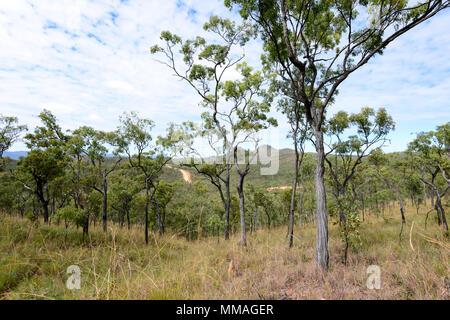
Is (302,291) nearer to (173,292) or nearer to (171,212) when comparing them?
(173,292)

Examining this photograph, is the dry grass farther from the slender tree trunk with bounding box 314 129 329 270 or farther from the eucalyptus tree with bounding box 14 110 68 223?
the eucalyptus tree with bounding box 14 110 68 223

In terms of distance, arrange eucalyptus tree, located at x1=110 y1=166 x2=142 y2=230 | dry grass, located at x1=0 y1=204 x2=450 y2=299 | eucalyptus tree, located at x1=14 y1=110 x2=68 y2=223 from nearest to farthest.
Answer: dry grass, located at x1=0 y1=204 x2=450 y2=299
eucalyptus tree, located at x1=14 y1=110 x2=68 y2=223
eucalyptus tree, located at x1=110 y1=166 x2=142 y2=230

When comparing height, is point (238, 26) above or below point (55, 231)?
above

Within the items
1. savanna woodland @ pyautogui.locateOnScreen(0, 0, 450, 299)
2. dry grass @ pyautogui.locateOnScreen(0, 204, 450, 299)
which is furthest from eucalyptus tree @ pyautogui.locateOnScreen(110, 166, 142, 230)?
dry grass @ pyautogui.locateOnScreen(0, 204, 450, 299)

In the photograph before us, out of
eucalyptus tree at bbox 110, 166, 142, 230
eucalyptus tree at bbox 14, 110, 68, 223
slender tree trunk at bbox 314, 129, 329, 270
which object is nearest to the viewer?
slender tree trunk at bbox 314, 129, 329, 270

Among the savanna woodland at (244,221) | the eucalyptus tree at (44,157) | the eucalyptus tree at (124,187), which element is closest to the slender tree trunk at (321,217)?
the savanna woodland at (244,221)

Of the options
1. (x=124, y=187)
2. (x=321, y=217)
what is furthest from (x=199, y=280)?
(x=124, y=187)

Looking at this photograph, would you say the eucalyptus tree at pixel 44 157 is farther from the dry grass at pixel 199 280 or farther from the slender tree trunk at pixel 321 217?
the slender tree trunk at pixel 321 217

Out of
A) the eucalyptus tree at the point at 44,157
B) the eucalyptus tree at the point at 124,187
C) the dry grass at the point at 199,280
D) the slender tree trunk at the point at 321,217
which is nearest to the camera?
the dry grass at the point at 199,280
